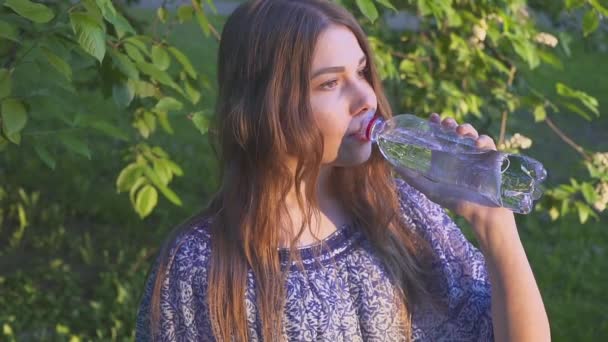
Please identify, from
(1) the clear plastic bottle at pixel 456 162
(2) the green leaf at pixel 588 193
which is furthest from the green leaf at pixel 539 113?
(1) the clear plastic bottle at pixel 456 162

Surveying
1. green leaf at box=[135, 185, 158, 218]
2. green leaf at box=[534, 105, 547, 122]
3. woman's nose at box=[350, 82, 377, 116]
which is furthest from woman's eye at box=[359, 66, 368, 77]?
green leaf at box=[534, 105, 547, 122]

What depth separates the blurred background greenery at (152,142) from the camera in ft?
8.20

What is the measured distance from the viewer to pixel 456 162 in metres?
2.11

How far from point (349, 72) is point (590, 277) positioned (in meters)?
3.55

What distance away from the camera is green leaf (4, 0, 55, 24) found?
6.74 feet

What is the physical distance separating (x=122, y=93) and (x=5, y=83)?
0.34 metres

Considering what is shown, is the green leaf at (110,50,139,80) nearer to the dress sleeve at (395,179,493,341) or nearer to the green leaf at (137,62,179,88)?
the green leaf at (137,62,179,88)

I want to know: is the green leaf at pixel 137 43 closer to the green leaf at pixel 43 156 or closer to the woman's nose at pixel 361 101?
the green leaf at pixel 43 156

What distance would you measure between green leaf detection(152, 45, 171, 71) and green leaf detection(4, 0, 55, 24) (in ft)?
1.50

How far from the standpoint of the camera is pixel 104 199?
567cm

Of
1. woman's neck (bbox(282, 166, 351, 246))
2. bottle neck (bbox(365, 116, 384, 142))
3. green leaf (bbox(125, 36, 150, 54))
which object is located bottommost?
woman's neck (bbox(282, 166, 351, 246))

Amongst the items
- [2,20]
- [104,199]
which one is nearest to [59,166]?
[104,199]

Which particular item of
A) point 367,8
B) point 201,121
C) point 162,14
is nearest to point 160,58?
point 201,121

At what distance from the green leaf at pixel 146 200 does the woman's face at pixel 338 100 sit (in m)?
1.12
